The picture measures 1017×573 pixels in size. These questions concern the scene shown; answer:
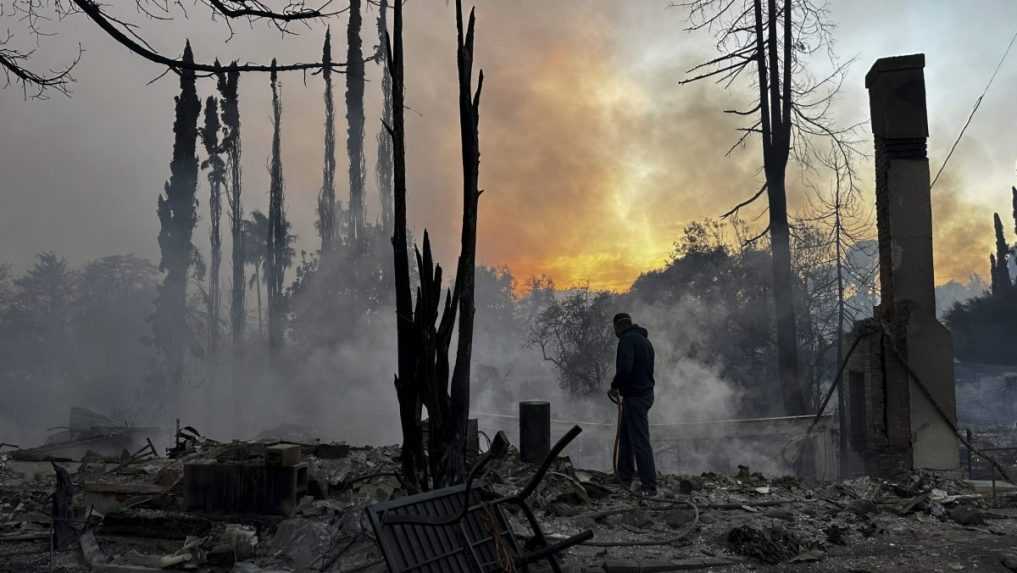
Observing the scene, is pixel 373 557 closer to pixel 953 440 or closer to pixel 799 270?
pixel 953 440

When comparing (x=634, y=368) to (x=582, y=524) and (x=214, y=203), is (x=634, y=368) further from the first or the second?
(x=214, y=203)

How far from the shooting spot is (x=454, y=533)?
2.98m

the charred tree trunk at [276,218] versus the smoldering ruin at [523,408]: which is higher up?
the charred tree trunk at [276,218]

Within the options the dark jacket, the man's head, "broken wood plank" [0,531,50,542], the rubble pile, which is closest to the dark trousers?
the dark jacket

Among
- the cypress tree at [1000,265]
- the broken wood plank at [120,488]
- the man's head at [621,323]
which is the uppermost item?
the cypress tree at [1000,265]

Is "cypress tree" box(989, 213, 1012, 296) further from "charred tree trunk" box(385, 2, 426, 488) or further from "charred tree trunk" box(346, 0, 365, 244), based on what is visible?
"charred tree trunk" box(385, 2, 426, 488)

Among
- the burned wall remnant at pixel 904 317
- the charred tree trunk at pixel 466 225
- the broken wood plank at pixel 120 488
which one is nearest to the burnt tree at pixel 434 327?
the charred tree trunk at pixel 466 225

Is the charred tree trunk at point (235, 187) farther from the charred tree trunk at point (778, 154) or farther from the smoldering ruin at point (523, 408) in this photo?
the charred tree trunk at point (778, 154)

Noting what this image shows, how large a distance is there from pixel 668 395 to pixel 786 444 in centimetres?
699

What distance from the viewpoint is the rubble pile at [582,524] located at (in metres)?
5.04

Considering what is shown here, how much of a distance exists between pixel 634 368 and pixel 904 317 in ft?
15.2

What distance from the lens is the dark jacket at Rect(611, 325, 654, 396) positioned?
7039mm

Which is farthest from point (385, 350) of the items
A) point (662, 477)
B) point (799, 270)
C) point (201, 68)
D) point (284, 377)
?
point (201, 68)

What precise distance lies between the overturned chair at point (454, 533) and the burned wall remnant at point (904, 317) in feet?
25.7
